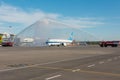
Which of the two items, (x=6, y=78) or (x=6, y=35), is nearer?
(x=6, y=78)

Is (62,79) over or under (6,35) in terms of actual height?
under

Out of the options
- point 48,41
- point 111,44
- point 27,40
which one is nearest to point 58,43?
point 48,41

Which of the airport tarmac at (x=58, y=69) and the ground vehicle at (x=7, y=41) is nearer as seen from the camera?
the airport tarmac at (x=58, y=69)

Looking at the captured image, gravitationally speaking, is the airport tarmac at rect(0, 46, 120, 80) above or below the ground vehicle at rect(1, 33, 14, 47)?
below

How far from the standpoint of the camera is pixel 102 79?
36.2 feet

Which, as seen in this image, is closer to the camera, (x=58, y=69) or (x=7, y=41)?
(x=58, y=69)

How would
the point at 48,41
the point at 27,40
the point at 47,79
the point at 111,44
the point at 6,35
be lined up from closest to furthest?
1. the point at 47,79
2. the point at 111,44
3. the point at 48,41
4. the point at 6,35
5. the point at 27,40

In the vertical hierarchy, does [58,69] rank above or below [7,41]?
below

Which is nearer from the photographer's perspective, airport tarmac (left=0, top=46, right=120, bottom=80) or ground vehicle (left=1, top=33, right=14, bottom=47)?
airport tarmac (left=0, top=46, right=120, bottom=80)

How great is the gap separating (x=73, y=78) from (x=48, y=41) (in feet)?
323

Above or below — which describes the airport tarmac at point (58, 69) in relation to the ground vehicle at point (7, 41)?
below

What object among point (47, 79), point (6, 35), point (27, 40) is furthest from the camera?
point (27, 40)

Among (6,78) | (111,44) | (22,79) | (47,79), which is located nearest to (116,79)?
(47,79)

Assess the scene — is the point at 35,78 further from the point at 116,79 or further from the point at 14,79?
the point at 116,79
